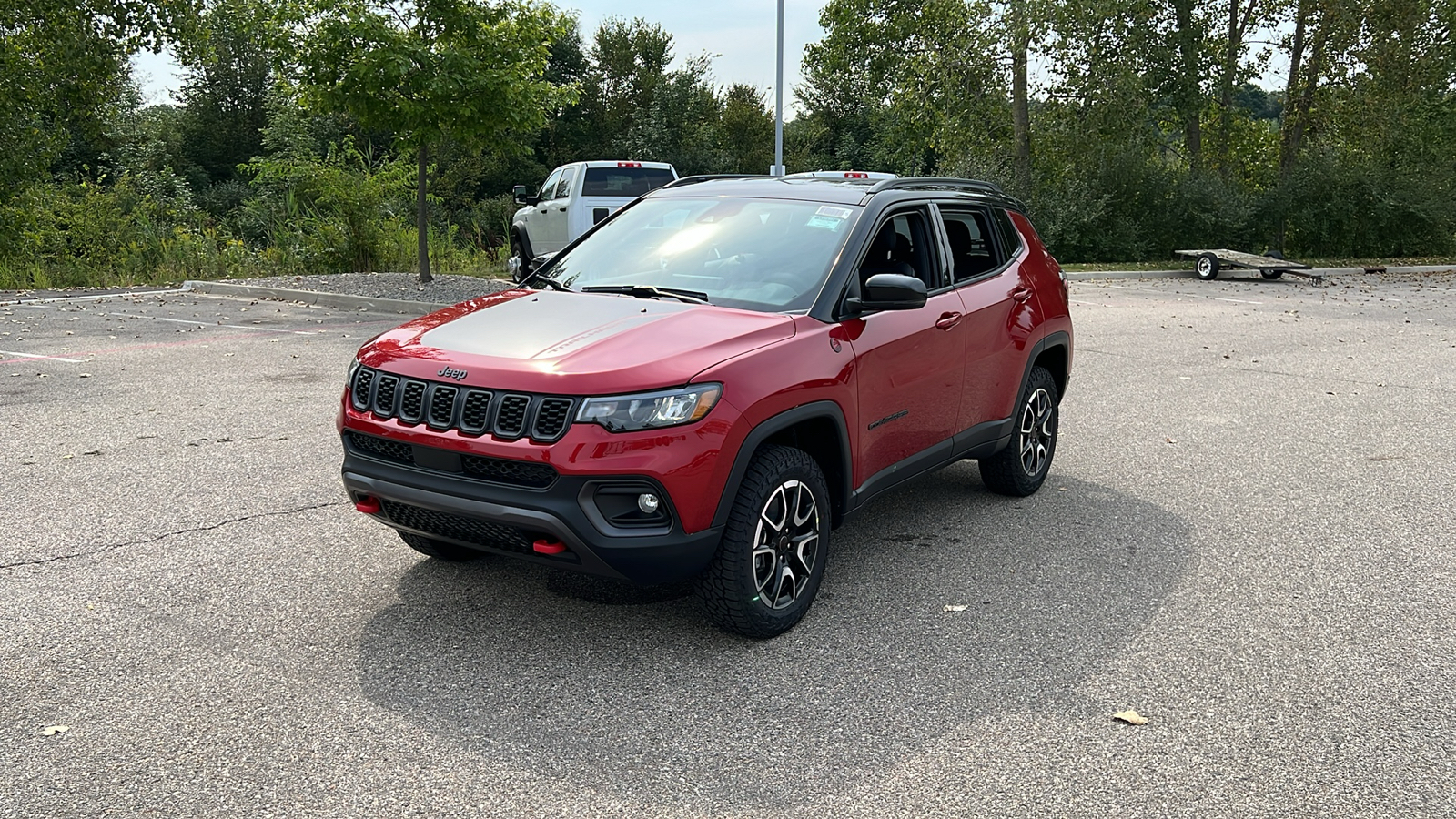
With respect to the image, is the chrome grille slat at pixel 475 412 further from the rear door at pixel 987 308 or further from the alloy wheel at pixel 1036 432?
the alloy wheel at pixel 1036 432

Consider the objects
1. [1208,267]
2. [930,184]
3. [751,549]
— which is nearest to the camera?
A: [751,549]

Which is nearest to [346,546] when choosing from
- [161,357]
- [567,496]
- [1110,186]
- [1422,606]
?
[567,496]

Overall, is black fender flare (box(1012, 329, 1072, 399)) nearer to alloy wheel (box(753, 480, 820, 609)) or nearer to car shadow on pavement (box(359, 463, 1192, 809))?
car shadow on pavement (box(359, 463, 1192, 809))

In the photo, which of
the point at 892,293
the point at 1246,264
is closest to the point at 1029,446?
the point at 892,293

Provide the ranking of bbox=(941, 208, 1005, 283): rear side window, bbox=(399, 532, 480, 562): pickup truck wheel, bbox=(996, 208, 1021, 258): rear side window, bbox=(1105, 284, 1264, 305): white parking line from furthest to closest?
bbox=(1105, 284, 1264, 305): white parking line < bbox=(996, 208, 1021, 258): rear side window < bbox=(941, 208, 1005, 283): rear side window < bbox=(399, 532, 480, 562): pickup truck wheel

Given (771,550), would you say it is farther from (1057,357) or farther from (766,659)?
(1057,357)

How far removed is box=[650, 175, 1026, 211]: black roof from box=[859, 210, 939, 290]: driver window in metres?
0.12

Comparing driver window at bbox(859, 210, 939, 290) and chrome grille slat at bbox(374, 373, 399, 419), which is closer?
chrome grille slat at bbox(374, 373, 399, 419)

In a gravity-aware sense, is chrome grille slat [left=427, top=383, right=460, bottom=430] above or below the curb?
above

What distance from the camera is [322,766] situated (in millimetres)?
3314

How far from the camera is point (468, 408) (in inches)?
155

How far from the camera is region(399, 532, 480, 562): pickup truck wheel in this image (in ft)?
16.1

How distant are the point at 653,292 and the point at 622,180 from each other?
574 inches

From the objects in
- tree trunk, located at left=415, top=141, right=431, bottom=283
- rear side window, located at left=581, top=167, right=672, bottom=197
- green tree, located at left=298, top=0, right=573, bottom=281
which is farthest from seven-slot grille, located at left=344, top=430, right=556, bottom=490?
rear side window, located at left=581, top=167, right=672, bottom=197
